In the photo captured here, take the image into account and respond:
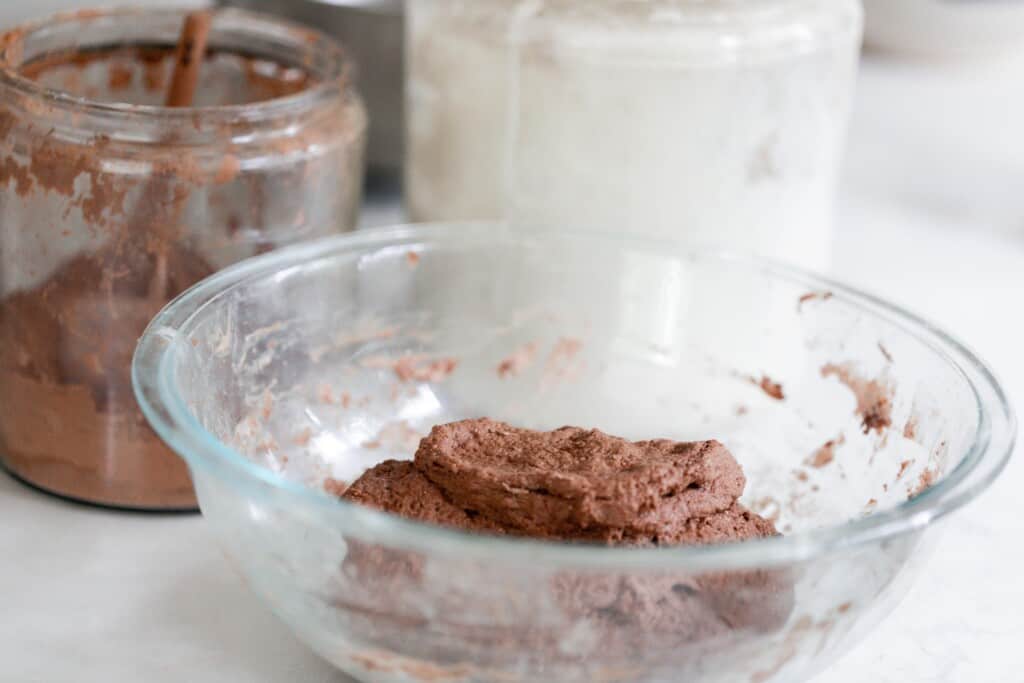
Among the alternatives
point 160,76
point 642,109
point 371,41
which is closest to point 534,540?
point 642,109

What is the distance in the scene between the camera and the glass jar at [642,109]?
74 cm

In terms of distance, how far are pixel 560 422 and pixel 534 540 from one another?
221mm

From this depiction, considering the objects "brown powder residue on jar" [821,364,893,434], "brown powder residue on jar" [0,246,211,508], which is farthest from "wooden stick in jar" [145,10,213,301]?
"brown powder residue on jar" [821,364,893,434]

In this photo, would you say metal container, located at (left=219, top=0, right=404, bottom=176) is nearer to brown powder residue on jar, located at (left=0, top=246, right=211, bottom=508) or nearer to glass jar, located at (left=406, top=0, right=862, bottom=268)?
glass jar, located at (left=406, top=0, right=862, bottom=268)

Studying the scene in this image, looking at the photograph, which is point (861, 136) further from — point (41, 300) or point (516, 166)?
point (41, 300)

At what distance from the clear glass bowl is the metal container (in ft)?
0.93

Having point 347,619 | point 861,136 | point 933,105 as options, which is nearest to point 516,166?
point 347,619

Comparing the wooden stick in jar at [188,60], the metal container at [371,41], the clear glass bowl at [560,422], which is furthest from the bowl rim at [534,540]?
the metal container at [371,41]

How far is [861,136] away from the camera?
133 centimetres

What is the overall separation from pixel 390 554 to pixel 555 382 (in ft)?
0.96

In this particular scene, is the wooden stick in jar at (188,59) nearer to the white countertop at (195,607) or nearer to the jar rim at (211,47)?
the jar rim at (211,47)

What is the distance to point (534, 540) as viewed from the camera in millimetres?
527

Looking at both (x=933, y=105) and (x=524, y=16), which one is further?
(x=933, y=105)

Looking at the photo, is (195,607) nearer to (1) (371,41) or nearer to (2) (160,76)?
(2) (160,76)
